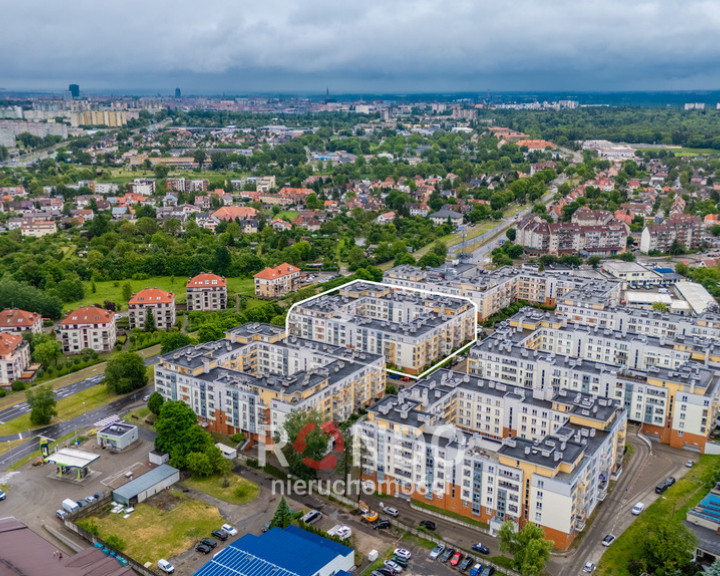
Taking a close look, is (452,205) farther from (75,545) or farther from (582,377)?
(75,545)

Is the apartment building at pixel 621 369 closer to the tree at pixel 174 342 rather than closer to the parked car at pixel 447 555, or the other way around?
the parked car at pixel 447 555

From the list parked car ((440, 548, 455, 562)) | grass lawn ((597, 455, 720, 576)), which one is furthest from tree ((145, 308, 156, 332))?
grass lawn ((597, 455, 720, 576))

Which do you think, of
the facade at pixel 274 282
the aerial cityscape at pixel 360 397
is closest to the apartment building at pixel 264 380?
the aerial cityscape at pixel 360 397

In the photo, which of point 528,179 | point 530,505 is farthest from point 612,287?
point 528,179

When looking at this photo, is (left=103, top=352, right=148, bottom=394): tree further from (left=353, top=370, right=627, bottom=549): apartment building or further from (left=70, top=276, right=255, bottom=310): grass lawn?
(left=70, top=276, right=255, bottom=310): grass lawn

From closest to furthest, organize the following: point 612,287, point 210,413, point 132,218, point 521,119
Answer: point 210,413
point 612,287
point 132,218
point 521,119

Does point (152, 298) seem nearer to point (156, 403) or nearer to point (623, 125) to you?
point (156, 403)
